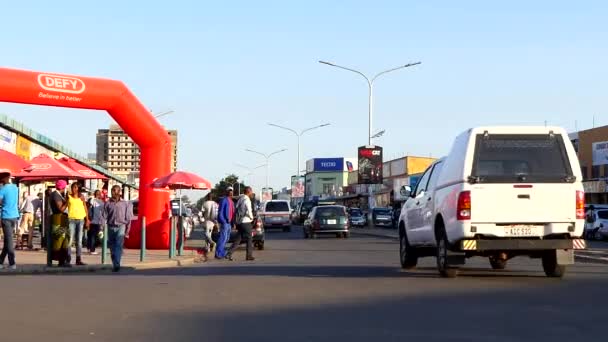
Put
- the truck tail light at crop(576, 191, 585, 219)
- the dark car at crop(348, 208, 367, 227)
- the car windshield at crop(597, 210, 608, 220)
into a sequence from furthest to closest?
the dark car at crop(348, 208, 367, 227) → the car windshield at crop(597, 210, 608, 220) → the truck tail light at crop(576, 191, 585, 219)

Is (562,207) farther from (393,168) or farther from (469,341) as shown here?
(393,168)

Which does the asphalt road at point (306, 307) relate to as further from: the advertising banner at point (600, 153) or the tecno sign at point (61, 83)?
the advertising banner at point (600, 153)

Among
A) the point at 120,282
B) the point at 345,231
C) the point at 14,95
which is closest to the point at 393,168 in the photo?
the point at 345,231

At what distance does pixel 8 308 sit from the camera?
11070 mm

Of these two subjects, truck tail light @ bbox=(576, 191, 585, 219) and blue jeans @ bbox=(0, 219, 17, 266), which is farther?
blue jeans @ bbox=(0, 219, 17, 266)

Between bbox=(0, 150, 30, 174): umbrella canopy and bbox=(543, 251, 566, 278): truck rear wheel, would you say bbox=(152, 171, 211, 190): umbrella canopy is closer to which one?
bbox=(0, 150, 30, 174): umbrella canopy

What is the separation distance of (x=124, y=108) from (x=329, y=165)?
435 feet

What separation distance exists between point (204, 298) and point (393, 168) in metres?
101

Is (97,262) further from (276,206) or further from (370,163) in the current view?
(370,163)

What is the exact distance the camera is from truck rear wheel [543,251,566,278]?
14724 mm

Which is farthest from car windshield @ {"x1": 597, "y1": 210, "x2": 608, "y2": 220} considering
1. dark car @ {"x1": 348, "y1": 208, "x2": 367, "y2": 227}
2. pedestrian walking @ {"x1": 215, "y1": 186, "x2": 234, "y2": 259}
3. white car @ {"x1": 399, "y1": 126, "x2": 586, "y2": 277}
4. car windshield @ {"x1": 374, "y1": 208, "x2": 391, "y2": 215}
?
white car @ {"x1": 399, "y1": 126, "x2": 586, "y2": 277}

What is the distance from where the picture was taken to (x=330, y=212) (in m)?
41.6

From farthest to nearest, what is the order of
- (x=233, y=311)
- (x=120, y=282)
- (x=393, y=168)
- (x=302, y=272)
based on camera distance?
(x=393, y=168), (x=302, y=272), (x=120, y=282), (x=233, y=311)

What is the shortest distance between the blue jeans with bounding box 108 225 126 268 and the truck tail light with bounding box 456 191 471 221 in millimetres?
8000
